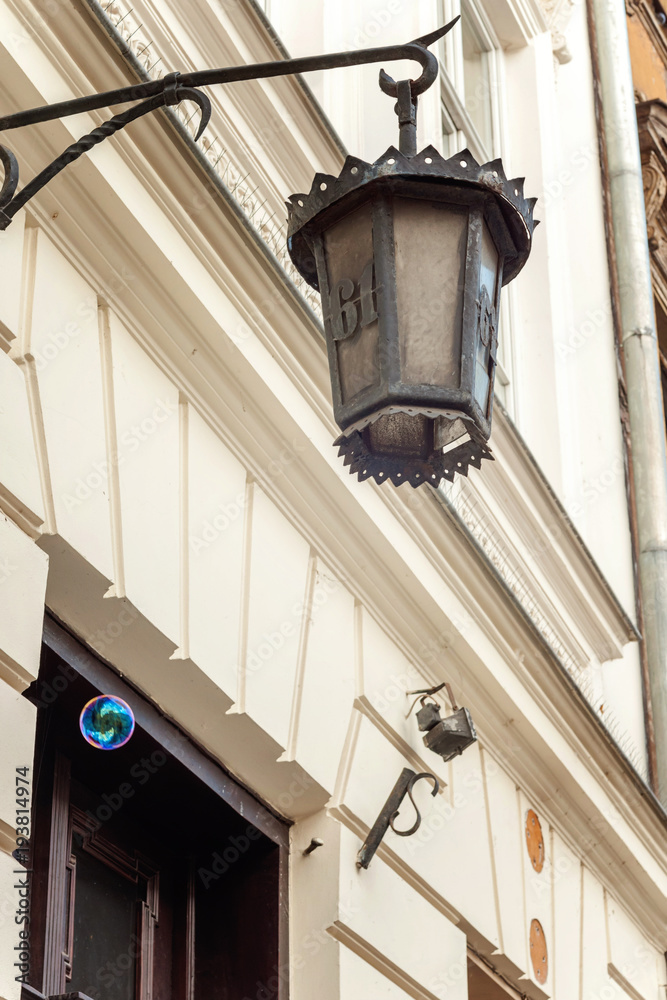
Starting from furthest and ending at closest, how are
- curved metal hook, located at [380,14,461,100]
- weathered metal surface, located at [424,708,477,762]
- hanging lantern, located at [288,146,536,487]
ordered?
weathered metal surface, located at [424,708,477,762] < hanging lantern, located at [288,146,536,487] < curved metal hook, located at [380,14,461,100]

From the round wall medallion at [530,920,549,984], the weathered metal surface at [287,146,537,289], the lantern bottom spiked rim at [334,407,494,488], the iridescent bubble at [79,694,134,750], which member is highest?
the weathered metal surface at [287,146,537,289]

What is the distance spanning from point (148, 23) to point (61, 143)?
1.10m

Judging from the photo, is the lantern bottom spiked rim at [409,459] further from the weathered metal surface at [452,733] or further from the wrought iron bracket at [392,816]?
the weathered metal surface at [452,733]

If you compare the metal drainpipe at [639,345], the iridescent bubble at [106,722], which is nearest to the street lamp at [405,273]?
the iridescent bubble at [106,722]

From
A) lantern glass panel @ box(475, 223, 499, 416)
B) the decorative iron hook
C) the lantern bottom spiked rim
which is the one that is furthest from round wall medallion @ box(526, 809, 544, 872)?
the decorative iron hook

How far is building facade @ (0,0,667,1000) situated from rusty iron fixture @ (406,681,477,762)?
0.30 feet

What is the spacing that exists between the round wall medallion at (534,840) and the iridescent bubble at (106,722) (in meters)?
2.89

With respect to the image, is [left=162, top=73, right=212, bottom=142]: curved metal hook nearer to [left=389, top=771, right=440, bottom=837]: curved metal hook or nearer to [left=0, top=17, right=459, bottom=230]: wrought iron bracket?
[left=0, top=17, right=459, bottom=230]: wrought iron bracket

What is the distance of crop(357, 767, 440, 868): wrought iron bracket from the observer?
5496 millimetres

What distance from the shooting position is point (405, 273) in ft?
12.1

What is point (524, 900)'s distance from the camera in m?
6.84

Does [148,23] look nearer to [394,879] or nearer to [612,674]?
[394,879]

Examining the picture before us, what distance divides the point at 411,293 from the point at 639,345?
7.04 meters

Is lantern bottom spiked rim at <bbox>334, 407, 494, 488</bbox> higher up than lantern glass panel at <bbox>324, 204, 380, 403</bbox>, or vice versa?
lantern glass panel at <bbox>324, 204, 380, 403</bbox>
